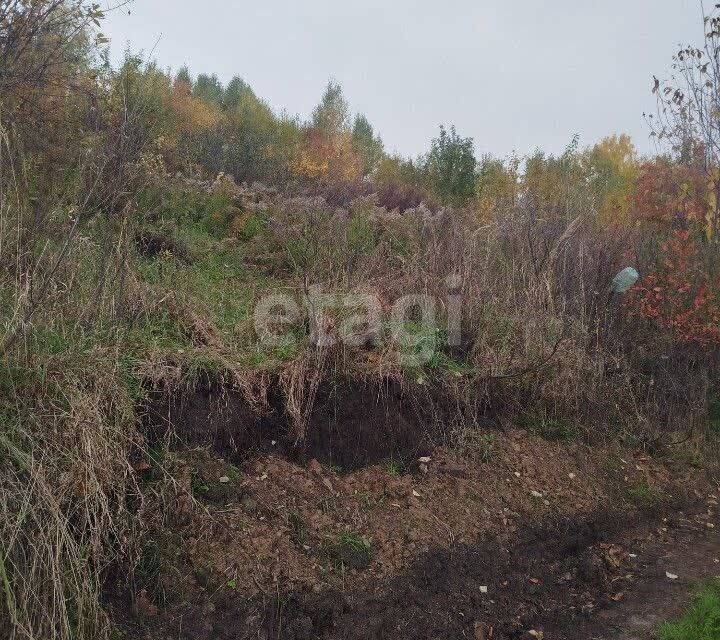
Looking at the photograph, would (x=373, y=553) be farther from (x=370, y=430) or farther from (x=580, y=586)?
(x=580, y=586)

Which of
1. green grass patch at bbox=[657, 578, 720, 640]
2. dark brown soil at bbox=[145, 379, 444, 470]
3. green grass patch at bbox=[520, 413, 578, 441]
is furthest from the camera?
green grass patch at bbox=[520, 413, 578, 441]

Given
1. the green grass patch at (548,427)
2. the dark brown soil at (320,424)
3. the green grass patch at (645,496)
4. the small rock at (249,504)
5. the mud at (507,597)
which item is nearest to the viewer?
the mud at (507,597)

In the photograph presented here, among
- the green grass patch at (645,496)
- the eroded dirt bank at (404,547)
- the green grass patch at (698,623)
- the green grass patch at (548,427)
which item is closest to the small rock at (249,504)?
the eroded dirt bank at (404,547)

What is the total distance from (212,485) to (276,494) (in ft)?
1.34

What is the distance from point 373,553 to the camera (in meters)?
3.92

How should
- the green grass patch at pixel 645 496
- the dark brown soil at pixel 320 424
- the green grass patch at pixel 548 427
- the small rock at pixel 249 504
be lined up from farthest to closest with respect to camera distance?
the green grass patch at pixel 548 427
the green grass patch at pixel 645 496
the dark brown soil at pixel 320 424
the small rock at pixel 249 504

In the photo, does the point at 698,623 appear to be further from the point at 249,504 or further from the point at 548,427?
the point at 249,504

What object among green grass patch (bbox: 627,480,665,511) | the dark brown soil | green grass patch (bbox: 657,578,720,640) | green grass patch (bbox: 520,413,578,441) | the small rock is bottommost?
green grass patch (bbox: 657,578,720,640)

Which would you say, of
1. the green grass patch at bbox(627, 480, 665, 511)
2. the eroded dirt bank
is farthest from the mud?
the green grass patch at bbox(627, 480, 665, 511)

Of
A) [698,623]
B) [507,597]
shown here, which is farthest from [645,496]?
[507,597]

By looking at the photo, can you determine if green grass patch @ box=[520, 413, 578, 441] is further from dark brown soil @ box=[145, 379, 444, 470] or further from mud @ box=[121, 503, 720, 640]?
dark brown soil @ box=[145, 379, 444, 470]

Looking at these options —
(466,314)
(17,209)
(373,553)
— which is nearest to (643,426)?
(466,314)

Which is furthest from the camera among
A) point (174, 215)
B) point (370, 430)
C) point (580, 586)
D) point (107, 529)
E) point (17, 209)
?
point (174, 215)

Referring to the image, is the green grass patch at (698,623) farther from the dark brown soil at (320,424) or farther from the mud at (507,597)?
the dark brown soil at (320,424)
